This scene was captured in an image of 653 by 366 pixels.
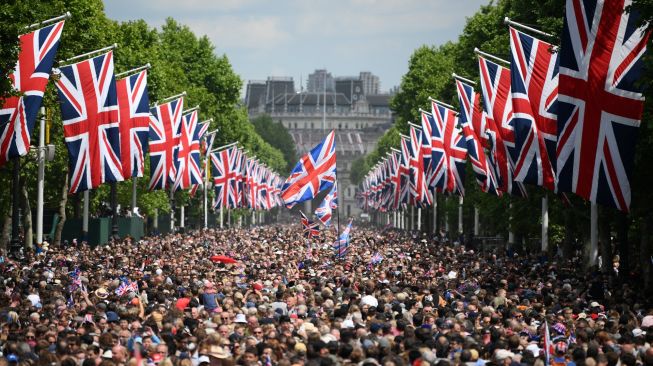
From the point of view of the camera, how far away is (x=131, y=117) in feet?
162

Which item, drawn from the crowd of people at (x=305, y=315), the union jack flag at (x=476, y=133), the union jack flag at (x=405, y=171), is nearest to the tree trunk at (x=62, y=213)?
the crowd of people at (x=305, y=315)

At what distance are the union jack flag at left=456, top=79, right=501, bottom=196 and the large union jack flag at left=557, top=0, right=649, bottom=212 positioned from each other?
20.5 meters

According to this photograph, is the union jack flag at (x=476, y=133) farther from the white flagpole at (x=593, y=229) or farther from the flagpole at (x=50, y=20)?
the flagpole at (x=50, y=20)

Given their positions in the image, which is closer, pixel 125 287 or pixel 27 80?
pixel 125 287

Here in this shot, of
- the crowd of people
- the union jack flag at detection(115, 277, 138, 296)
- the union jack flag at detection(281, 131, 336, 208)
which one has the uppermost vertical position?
the union jack flag at detection(281, 131, 336, 208)

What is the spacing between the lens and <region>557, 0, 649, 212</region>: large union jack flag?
27578 millimetres

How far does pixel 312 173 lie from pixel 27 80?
23.8 metres

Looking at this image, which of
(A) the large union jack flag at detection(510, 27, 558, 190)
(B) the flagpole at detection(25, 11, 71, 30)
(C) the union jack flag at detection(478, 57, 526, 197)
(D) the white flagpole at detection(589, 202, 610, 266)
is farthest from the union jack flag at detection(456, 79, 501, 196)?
(B) the flagpole at detection(25, 11, 71, 30)

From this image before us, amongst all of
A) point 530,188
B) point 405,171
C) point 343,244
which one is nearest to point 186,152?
point 343,244

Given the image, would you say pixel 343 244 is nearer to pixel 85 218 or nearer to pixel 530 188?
pixel 530 188

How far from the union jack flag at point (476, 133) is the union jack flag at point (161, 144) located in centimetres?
1240

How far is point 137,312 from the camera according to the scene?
27.1 metres

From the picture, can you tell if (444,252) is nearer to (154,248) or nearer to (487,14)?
(154,248)

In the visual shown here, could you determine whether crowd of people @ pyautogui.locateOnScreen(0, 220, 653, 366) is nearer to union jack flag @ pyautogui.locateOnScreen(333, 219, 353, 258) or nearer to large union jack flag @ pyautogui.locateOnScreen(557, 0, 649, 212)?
large union jack flag @ pyautogui.locateOnScreen(557, 0, 649, 212)
